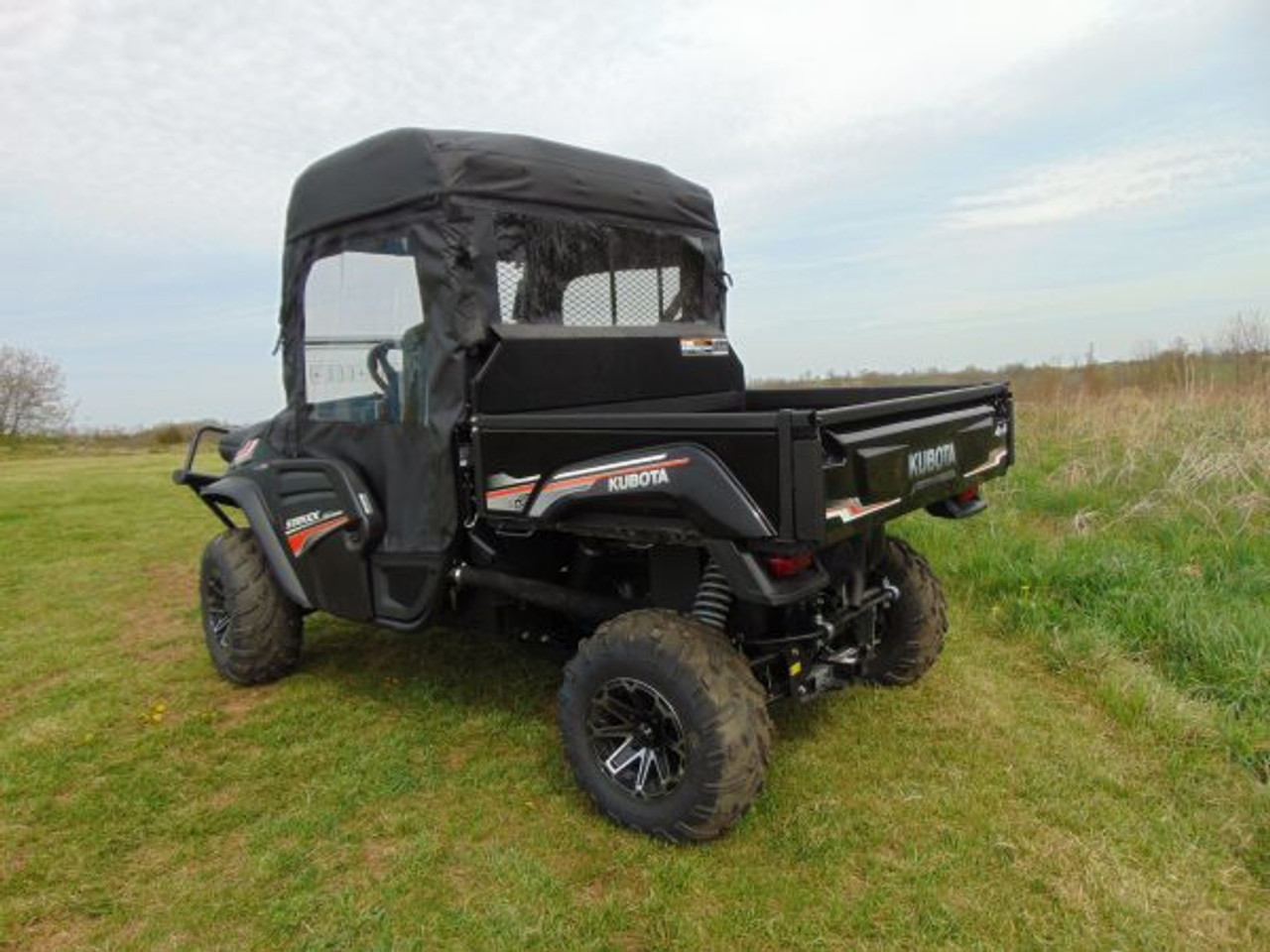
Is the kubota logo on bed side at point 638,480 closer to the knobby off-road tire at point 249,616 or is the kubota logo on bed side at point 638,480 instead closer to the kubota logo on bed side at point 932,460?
the kubota logo on bed side at point 932,460

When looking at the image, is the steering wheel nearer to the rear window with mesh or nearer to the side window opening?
the side window opening

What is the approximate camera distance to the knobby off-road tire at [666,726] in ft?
9.68

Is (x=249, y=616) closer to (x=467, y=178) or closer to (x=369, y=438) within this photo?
(x=369, y=438)

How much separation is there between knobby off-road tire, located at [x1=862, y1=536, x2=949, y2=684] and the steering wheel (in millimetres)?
2265

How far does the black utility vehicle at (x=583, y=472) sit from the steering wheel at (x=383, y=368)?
0.5 inches

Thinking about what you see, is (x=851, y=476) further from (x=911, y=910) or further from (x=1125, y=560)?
(x=1125, y=560)

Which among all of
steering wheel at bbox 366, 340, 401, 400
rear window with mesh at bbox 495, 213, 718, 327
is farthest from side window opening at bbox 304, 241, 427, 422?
rear window with mesh at bbox 495, 213, 718, 327

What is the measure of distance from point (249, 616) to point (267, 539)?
0.42m

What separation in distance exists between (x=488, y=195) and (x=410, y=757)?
7.39 feet

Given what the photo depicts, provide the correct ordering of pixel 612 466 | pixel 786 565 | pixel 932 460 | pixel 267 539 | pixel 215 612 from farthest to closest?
pixel 215 612, pixel 267 539, pixel 932 460, pixel 612 466, pixel 786 565

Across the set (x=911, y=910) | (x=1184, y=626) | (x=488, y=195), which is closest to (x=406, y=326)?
(x=488, y=195)

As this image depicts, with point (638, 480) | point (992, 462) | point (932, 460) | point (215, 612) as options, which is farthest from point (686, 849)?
point (215, 612)

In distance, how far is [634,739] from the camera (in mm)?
3213

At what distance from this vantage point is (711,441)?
112 inches
